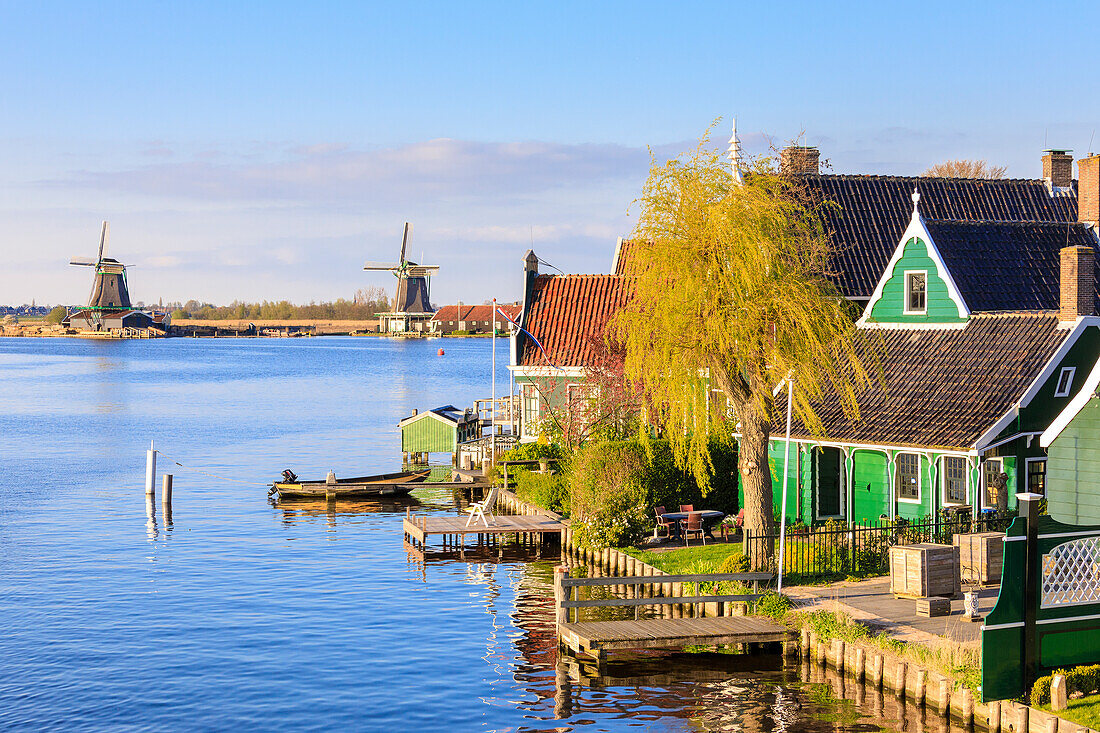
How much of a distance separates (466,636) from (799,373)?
1064 cm

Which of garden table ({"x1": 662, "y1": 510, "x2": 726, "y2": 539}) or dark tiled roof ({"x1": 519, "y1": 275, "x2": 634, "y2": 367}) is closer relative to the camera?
garden table ({"x1": 662, "y1": 510, "x2": 726, "y2": 539})

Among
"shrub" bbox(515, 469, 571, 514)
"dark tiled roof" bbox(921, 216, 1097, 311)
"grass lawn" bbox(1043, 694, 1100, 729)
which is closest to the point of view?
"grass lawn" bbox(1043, 694, 1100, 729)

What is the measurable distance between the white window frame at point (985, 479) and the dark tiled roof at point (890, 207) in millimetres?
15268

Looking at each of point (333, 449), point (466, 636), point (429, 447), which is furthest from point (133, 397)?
point (466, 636)

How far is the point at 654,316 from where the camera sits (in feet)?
92.4

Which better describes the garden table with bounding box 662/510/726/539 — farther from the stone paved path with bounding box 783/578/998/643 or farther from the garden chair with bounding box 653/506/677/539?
the stone paved path with bounding box 783/578/998/643

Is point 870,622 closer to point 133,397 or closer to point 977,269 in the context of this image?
point 977,269

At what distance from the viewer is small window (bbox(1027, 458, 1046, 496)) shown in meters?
30.3

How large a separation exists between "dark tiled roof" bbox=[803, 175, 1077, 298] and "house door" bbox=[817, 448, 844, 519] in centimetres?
1206

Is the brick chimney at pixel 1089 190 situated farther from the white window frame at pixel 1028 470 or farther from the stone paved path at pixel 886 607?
the stone paved path at pixel 886 607

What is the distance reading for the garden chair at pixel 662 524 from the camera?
119ft

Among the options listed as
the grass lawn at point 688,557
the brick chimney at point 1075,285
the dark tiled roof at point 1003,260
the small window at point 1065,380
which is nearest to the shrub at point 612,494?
the grass lawn at point 688,557

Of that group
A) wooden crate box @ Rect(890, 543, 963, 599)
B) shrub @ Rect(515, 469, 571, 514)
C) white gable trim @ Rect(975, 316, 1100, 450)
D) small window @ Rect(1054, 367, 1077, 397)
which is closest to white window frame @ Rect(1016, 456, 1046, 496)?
white gable trim @ Rect(975, 316, 1100, 450)

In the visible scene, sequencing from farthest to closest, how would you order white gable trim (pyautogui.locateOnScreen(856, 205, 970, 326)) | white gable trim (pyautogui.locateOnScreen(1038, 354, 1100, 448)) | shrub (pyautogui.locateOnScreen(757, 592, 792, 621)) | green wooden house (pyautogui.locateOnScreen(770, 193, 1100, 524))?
1. white gable trim (pyautogui.locateOnScreen(856, 205, 970, 326))
2. green wooden house (pyautogui.locateOnScreen(770, 193, 1100, 524))
3. shrub (pyautogui.locateOnScreen(757, 592, 792, 621))
4. white gable trim (pyautogui.locateOnScreen(1038, 354, 1100, 448))
